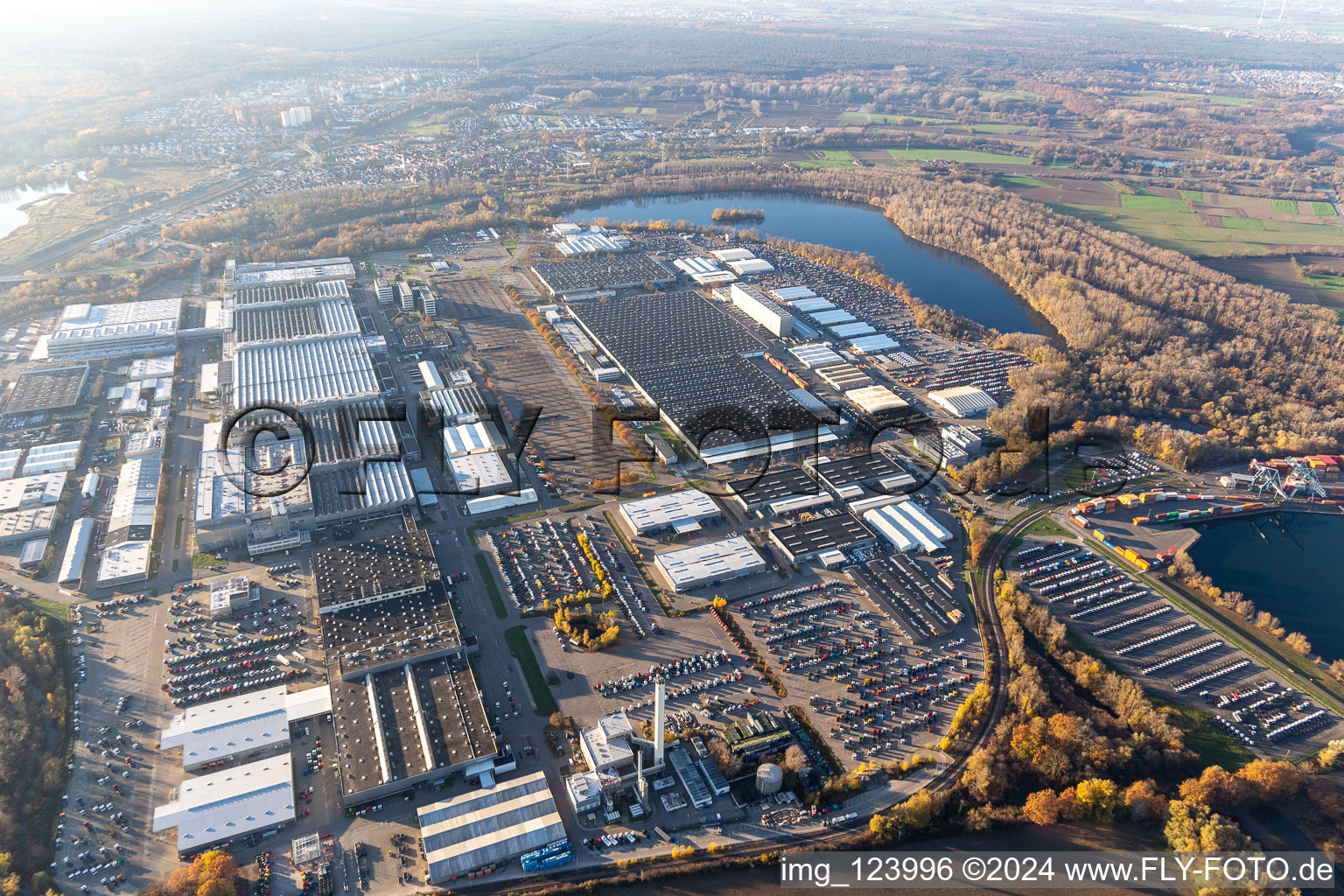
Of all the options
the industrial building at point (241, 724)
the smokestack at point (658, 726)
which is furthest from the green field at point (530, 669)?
the industrial building at point (241, 724)

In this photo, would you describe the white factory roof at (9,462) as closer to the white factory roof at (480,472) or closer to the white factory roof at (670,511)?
the white factory roof at (480,472)

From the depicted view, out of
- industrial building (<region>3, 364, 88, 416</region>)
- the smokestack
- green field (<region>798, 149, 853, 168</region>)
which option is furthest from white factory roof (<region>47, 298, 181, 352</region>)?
green field (<region>798, 149, 853, 168</region>)

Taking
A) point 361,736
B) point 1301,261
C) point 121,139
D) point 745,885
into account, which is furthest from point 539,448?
point 121,139

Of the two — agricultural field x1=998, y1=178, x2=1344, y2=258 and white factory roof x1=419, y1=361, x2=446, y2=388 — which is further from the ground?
agricultural field x1=998, y1=178, x2=1344, y2=258

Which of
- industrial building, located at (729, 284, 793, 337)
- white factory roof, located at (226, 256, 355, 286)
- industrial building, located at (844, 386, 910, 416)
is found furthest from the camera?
white factory roof, located at (226, 256, 355, 286)

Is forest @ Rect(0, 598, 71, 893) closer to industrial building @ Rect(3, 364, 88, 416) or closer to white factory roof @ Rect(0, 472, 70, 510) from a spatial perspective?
white factory roof @ Rect(0, 472, 70, 510)

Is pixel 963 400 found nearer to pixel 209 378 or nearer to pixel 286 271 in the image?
pixel 209 378
